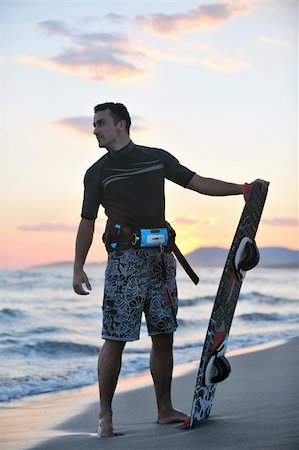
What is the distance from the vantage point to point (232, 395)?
19.5 ft

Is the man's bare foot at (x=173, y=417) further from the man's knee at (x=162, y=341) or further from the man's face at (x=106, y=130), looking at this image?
the man's face at (x=106, y=130)

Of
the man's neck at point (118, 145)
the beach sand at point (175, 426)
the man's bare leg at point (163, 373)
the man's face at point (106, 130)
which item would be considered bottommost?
the beach sand at point (175, 426)

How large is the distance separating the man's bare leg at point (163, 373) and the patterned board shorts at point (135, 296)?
88 millimetres

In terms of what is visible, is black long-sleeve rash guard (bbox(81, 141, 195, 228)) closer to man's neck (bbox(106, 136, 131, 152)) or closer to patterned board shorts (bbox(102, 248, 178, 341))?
man's neck (bbox(106, 136, 131, 152))

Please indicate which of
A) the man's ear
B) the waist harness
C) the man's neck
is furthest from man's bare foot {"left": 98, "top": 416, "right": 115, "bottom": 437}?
the man's ear

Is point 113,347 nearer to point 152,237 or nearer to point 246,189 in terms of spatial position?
point 152,237

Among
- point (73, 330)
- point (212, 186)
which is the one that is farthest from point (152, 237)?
point (73, 330)

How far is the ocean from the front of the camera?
26.5ft

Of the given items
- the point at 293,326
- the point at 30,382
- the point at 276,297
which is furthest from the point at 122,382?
the point at 276,297

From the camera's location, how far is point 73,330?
13.0 metres

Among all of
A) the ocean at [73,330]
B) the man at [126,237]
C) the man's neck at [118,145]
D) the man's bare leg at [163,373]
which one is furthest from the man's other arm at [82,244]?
the ocean at [73,330]

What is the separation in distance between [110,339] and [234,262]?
75 cm

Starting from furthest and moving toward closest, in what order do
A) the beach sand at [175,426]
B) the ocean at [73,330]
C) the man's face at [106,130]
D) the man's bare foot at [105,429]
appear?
1. the ocean at [73,330]
2. the man's face at [106,130]
3. the man's bare foot at [105,429]
4. the beach sand at [175,426]

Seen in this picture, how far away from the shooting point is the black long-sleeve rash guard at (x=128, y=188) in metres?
4.49
